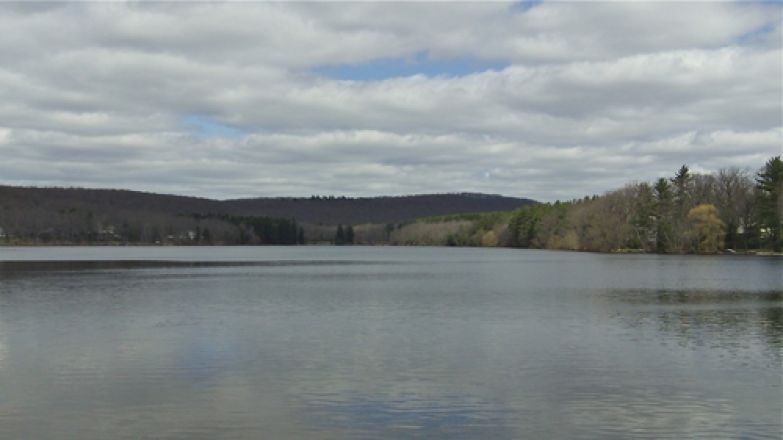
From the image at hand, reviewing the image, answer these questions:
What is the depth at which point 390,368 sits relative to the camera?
77.5 feet

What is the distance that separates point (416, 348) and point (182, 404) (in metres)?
10.6

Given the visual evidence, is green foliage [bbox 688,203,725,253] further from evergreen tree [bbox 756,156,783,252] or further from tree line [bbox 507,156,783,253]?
evergreen tree [bbox 756,156,783,252]

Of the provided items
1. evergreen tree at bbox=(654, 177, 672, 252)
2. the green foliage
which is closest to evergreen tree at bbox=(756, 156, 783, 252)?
the green foliage

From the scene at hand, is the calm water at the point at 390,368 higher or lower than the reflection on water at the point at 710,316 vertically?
lower

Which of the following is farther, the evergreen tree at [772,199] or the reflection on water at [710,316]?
the evergreen tree at [772,199]

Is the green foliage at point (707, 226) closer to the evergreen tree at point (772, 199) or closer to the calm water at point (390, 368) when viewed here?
the evergreen tree at point (772, 199)

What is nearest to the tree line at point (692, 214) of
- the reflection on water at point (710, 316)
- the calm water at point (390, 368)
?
the reflection on water at point (710, 316)

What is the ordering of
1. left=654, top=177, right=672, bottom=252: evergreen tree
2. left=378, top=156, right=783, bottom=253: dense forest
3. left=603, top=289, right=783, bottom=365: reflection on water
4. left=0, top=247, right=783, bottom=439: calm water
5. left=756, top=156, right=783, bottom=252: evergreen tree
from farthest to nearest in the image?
left=654, top=177, right=672, bottom=252: evergreen tree < left=378, top=156, right=783, bottom=253: dense forest < left=756, top=156, right=783, bottom=252: evergreen tree < left=603, top=289, right=783, bottom=365: reflection on water < left=0, top=247, right=783, bottom=439: calm water

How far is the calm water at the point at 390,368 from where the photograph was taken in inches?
672

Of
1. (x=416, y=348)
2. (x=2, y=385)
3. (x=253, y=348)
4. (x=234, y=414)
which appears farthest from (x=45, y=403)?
(x=416, y=348)

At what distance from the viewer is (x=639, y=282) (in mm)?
64438

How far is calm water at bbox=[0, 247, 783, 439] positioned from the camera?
1706 cm

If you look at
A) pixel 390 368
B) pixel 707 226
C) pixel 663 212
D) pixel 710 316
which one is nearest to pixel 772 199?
pixel 707 226

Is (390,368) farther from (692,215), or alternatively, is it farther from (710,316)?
(692,215)
